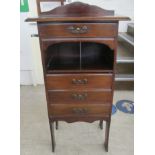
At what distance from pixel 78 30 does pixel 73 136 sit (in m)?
1.04

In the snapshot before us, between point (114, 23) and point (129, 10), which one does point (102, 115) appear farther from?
point (129, 10)

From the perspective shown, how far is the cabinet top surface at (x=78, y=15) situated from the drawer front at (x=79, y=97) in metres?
0.48

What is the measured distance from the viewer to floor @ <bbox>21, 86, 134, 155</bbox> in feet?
4.58

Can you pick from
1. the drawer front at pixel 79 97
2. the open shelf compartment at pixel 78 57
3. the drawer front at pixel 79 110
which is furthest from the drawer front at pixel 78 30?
the drawer front at pixel 79 110

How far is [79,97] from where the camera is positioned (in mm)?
1126

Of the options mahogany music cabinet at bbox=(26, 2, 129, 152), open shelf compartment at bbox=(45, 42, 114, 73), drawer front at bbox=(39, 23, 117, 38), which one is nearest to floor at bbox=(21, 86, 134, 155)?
mahogany music cabinet at bbox=(26, 2, 129, 152)

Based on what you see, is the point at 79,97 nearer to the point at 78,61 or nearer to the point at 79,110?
the point at 79,110

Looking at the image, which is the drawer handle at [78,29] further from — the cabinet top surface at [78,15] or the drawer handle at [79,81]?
the drawer handle at [79,81]

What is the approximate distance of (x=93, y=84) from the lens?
1081 mm

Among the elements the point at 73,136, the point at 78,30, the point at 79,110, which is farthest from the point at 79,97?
the point at 73,136

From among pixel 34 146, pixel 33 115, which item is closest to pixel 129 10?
pixel 33 115

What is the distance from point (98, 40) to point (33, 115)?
1.25 meters

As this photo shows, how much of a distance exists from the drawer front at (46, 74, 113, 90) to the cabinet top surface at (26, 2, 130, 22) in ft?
1.16

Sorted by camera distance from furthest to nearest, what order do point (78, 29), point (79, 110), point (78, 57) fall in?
point (78, 57), point (79, 110), point (78, 29)
